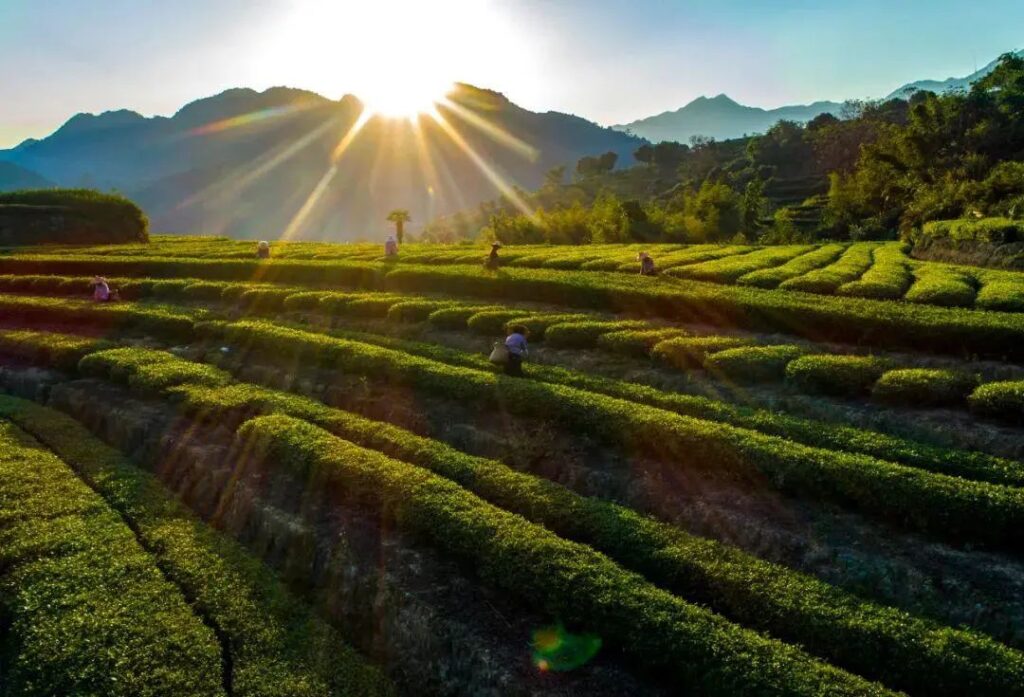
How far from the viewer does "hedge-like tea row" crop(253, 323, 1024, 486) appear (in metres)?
10.2

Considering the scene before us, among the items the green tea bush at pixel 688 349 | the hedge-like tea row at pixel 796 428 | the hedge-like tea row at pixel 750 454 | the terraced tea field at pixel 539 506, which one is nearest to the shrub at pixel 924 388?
the terraced tea field at pixel 539 506

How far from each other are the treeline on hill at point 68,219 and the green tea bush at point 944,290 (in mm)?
51055

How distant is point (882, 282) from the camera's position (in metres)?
20.9

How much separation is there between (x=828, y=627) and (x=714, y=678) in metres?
A: 1.63

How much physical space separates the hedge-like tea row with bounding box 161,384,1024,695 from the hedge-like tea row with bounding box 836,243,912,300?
14.5 m

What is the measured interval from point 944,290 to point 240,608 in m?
20.2

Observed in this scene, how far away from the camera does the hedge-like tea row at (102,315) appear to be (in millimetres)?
21484

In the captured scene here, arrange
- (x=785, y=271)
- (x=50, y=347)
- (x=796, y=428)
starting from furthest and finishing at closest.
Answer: (x=785, y=271), (x=50, y=347), (x=796, y=428)

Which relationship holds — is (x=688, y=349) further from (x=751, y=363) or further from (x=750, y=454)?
(x=750, y=454)

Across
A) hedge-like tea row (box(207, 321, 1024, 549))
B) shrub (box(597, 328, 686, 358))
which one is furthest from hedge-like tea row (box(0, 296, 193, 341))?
shrub (box(597, 328, 686, 358))

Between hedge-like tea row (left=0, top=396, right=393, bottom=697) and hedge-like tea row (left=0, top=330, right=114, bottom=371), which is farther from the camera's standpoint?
hedge-like tea row (left=0, top=330, right=114, bottom=371)

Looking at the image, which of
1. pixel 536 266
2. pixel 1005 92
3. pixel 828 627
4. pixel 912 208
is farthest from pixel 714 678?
pixel 1005 92

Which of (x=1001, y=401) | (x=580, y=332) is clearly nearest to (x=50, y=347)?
(x=580, y=332)

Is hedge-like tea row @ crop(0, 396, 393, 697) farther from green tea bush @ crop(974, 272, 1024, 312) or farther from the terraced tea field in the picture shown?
green tea bush @ crop(974, 272, 1024, 312)
